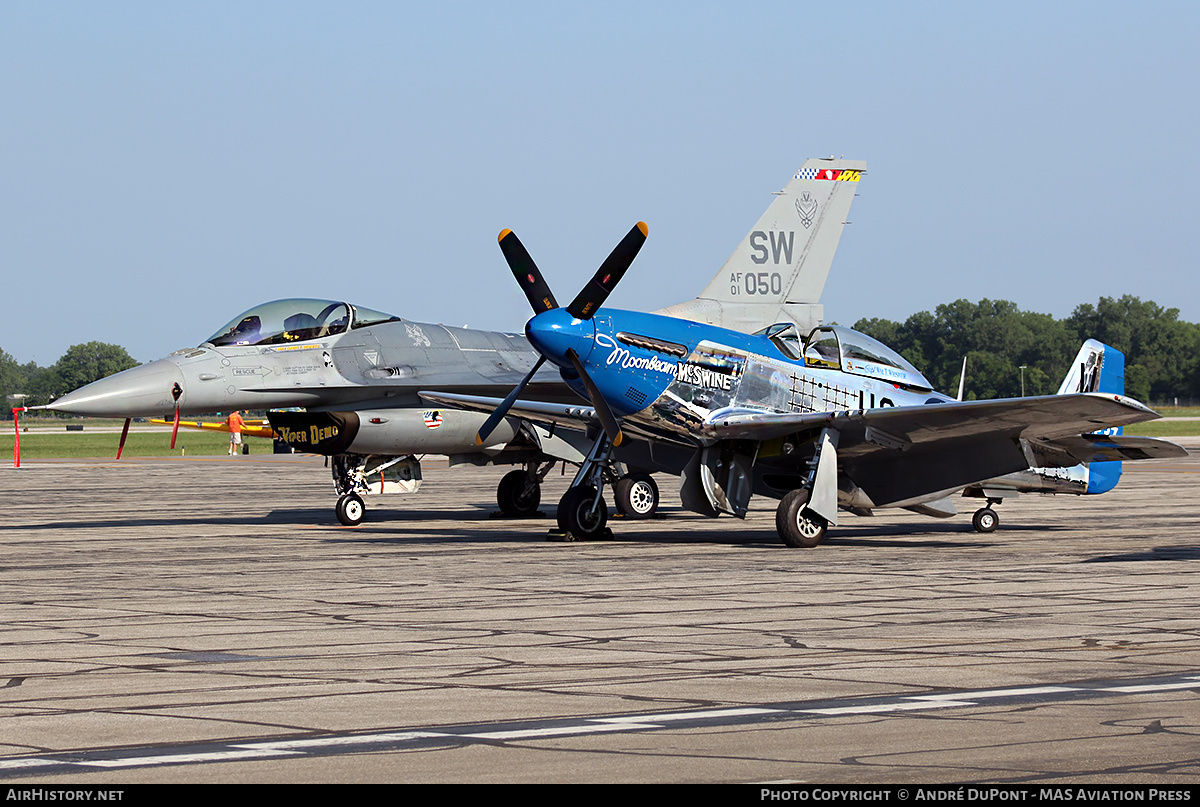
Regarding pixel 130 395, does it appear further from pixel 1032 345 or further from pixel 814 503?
pixel 1032 345

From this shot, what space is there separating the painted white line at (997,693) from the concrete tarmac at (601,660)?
0.03 m

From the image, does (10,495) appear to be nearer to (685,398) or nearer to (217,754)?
(685,398)

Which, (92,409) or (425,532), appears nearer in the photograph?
(92,409)

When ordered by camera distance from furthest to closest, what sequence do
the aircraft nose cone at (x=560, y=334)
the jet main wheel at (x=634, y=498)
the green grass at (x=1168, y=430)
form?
the green grass at (x=1168, y=430) < the jet main wheel at (x=634, y=498) < the aircraft nose cone at (x=560, y=334)

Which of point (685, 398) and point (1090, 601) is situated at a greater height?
point (685, 398)

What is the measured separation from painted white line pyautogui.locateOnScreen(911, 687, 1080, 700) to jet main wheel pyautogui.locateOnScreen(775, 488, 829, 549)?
33.5ft

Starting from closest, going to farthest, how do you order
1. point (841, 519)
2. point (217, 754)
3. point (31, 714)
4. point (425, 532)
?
point (217, 754), point (31, 714), point (425, 532), point (841, 519)

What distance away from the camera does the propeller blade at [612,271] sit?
17.3m

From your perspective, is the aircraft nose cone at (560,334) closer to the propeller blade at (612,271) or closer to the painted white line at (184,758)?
the propeller blade at (612,271)

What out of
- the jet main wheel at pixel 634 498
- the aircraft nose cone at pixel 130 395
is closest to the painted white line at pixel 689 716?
the aircraft nose cone at pixel 130 395

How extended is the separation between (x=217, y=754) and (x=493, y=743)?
1.26 m

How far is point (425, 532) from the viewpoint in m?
21.5

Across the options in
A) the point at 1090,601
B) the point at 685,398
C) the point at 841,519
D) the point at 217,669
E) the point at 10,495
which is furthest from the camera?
the point at 10,495

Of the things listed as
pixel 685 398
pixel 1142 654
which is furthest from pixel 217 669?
pixel 685 398
